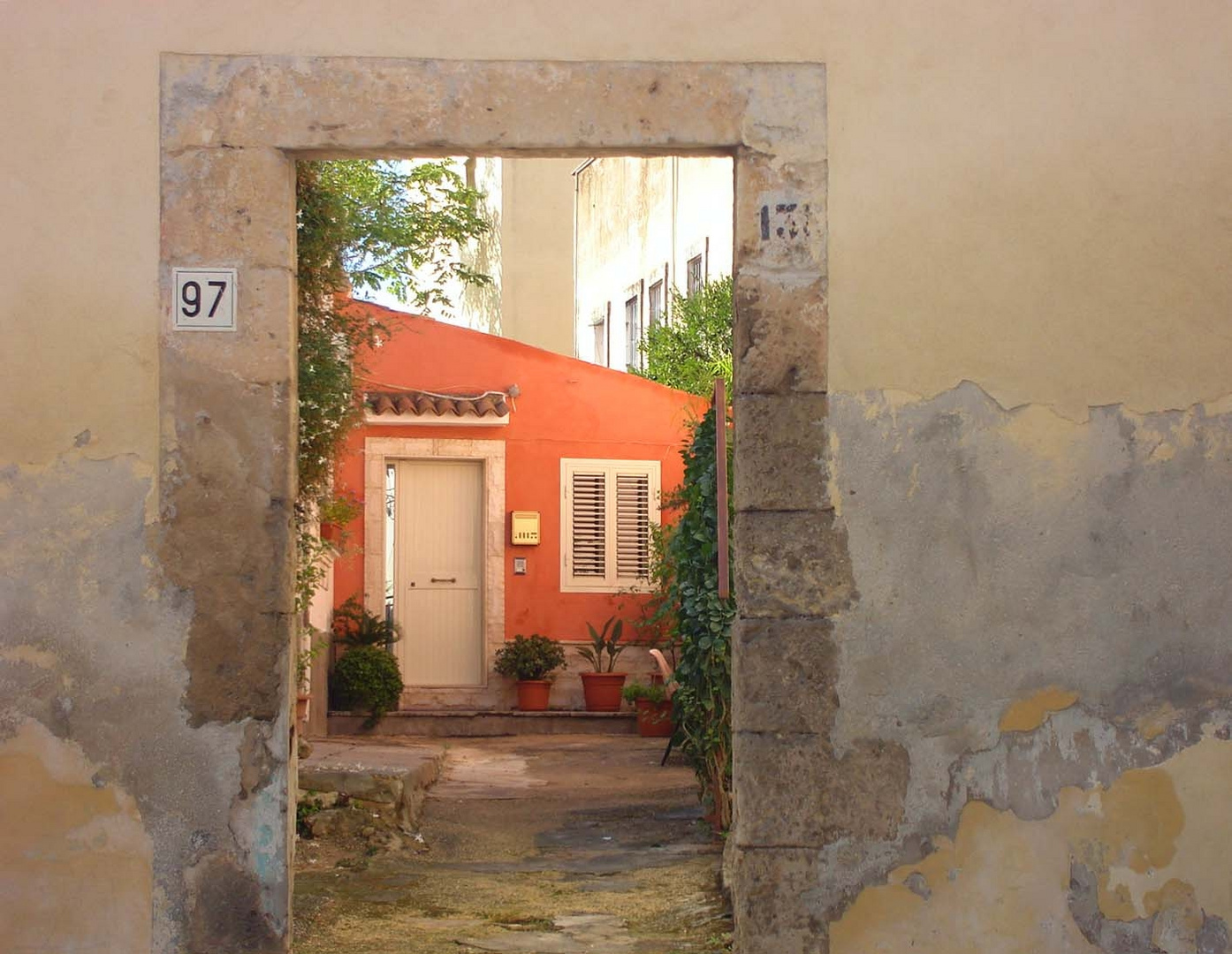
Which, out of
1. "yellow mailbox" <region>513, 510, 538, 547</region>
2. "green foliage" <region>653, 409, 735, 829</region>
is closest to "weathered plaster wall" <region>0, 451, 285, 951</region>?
"green foliage" <region>653, 409, 735, 829</region>

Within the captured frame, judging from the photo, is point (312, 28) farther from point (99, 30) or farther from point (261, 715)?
point (261, 715)

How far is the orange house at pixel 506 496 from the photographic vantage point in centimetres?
1429

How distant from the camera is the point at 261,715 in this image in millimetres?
4301

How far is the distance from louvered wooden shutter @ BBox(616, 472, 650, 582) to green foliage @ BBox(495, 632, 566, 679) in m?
1.05

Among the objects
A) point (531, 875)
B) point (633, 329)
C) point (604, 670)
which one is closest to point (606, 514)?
point (604, 670)

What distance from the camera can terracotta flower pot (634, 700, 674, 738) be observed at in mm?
13336

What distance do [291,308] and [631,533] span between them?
10309mm

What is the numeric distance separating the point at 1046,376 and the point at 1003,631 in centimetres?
74

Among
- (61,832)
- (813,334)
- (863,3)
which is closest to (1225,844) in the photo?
(813,334)

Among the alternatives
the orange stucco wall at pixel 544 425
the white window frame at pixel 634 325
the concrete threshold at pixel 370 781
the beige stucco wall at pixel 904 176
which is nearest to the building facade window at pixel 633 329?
the white window frame at pixel 634 325

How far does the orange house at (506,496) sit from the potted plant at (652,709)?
90 centimetres

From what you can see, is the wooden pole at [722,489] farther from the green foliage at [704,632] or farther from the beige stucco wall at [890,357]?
the beige stucco wall at [890,357]

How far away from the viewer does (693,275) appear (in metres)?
17.4

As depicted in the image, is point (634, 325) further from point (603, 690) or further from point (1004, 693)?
point (1004, 693)
